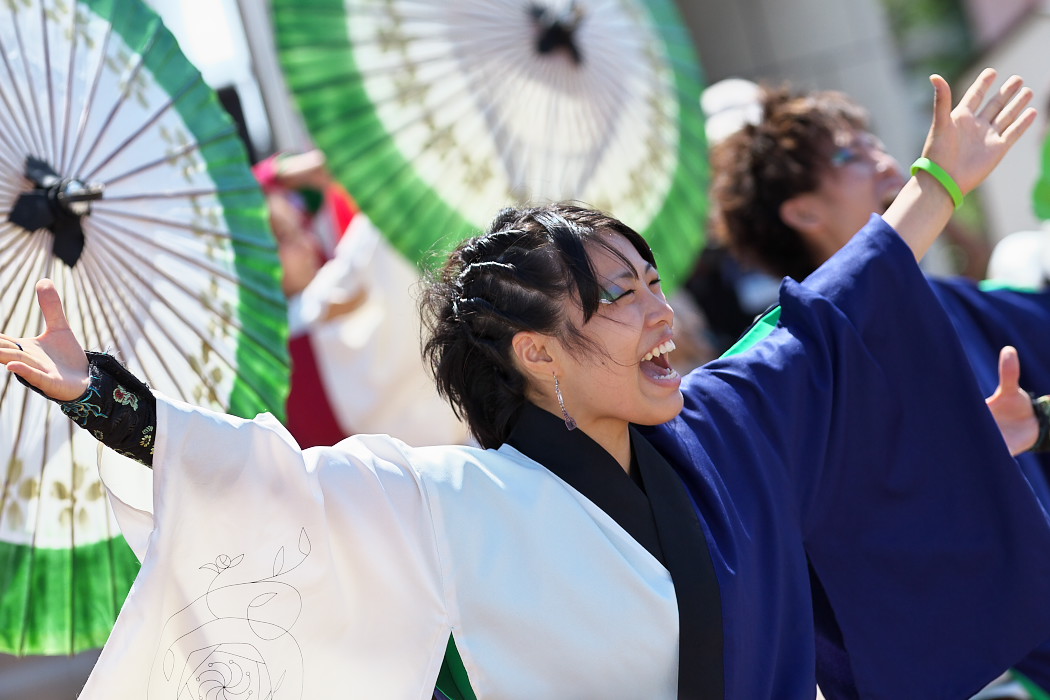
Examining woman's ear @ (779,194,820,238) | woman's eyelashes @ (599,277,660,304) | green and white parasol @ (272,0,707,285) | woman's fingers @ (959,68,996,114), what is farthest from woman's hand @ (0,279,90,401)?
woman's ear @ (779,194,820,238)

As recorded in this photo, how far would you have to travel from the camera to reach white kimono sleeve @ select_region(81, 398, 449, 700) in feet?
4.74

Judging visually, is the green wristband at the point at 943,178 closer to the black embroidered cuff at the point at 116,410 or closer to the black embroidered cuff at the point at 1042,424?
the black embroidered cuff at the point at 1042,424

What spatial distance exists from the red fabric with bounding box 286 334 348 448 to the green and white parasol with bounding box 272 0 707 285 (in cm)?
119

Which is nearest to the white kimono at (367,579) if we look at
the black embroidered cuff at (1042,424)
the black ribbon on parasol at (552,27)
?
the black embroidered cuff at (1042,424)

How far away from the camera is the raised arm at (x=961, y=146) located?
2.07 meters

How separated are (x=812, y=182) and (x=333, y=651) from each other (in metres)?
1.76

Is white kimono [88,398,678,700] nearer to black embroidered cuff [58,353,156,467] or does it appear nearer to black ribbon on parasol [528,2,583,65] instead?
black embroidered cuff [58,353,156,467]

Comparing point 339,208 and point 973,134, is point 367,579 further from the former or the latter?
point 339,208

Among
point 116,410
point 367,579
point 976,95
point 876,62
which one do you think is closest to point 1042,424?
point 976,95

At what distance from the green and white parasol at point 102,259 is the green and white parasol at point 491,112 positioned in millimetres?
519

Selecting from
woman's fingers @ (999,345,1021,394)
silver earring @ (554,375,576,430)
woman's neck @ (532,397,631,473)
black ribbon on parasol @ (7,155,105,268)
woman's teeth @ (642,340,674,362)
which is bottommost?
woman's fingers @ (999,345,1021,394)

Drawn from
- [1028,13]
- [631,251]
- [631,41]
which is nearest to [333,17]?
[631,41]

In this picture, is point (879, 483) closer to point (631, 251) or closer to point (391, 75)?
point (631, 251)

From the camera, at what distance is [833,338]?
2.04m
